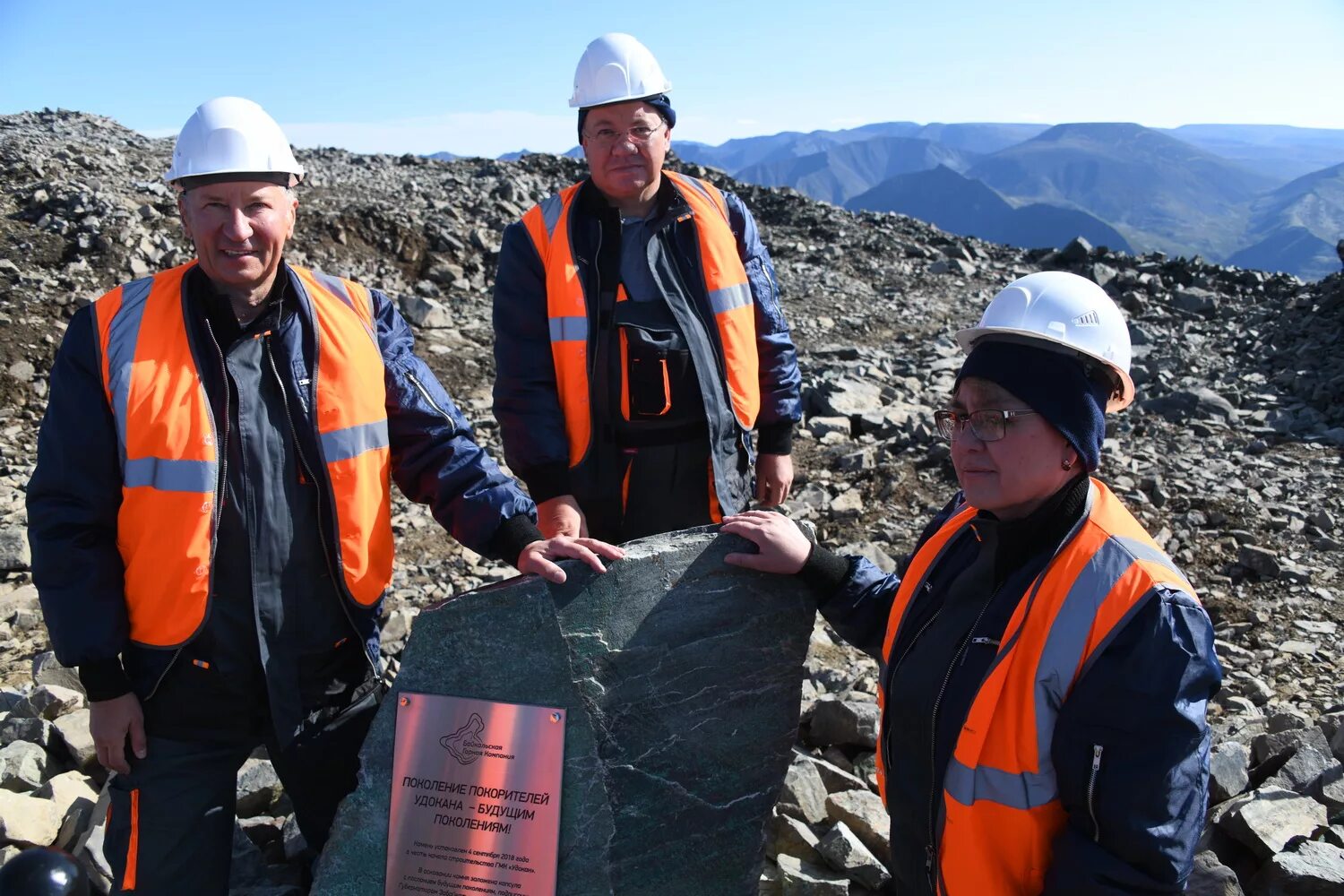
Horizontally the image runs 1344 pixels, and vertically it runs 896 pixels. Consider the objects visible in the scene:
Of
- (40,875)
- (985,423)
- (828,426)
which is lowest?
(828,426)

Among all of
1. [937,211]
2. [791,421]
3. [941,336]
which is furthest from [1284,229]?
[791,421]

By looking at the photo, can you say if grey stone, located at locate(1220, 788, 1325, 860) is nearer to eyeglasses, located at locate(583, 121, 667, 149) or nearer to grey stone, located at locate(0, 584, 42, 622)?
eyeglasses, located at locate(583, 121, 667, 149)

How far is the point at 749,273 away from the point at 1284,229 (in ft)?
262

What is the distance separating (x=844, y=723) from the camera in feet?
14.1

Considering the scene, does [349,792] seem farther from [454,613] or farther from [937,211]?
[937,211]

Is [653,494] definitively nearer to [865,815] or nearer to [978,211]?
[865,815]

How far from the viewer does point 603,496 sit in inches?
138

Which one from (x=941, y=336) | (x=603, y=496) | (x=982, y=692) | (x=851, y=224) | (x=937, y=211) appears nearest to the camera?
(x=982, y=692)

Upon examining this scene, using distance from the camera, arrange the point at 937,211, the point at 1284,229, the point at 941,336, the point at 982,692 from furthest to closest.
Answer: the point at 937,211
the point at 1284,229
the point at 941,336
the point at 982,692

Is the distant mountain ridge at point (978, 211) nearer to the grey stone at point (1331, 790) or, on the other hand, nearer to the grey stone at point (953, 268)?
the grey stone at point (953, 268)

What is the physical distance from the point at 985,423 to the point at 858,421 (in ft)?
22.7

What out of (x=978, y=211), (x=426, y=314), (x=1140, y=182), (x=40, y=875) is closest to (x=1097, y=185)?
(x=1140, y=182)

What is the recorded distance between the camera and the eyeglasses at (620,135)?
10.9 feet

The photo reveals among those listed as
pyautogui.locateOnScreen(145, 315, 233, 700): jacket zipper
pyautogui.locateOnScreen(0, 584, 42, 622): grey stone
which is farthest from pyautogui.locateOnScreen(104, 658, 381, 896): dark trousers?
pyautogui.locateOnScreen(0, 584, 42, 622): grey stone
